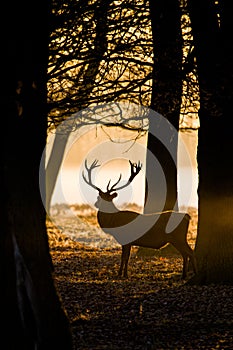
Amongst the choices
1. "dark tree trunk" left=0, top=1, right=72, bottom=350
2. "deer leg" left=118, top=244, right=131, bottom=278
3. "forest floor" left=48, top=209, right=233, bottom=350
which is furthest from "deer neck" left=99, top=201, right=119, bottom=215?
"dark tree trunk" left=0, top=1, right=72, bottom=350

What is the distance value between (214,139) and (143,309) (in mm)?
3894

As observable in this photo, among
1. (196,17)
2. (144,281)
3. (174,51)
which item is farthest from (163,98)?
(144,281)

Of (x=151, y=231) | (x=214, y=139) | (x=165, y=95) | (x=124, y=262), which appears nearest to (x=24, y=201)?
(x=214, y=139)

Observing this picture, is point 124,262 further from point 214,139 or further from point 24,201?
point 24,201

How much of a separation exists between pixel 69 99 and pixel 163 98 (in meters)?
1.96

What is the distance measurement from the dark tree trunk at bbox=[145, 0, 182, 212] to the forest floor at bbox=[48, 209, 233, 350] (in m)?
2.57

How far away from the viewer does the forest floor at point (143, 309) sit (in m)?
10.5

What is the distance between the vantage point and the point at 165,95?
Result: 52.2ft

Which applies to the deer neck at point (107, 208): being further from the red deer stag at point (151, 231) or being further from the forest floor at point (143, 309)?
the forest floor at point (143, 309)

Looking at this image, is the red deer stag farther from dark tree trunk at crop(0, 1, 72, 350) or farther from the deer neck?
dark tree trunk at crop(0, 1, 72, 350)

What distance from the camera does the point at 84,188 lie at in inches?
3184

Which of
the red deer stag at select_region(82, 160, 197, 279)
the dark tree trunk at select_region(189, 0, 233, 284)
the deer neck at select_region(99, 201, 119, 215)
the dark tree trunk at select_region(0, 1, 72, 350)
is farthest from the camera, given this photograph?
the deer neck at select_region(99, 201, 119, 215)

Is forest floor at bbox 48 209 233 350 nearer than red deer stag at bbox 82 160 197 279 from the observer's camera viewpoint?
Yes

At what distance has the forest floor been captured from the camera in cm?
1046
